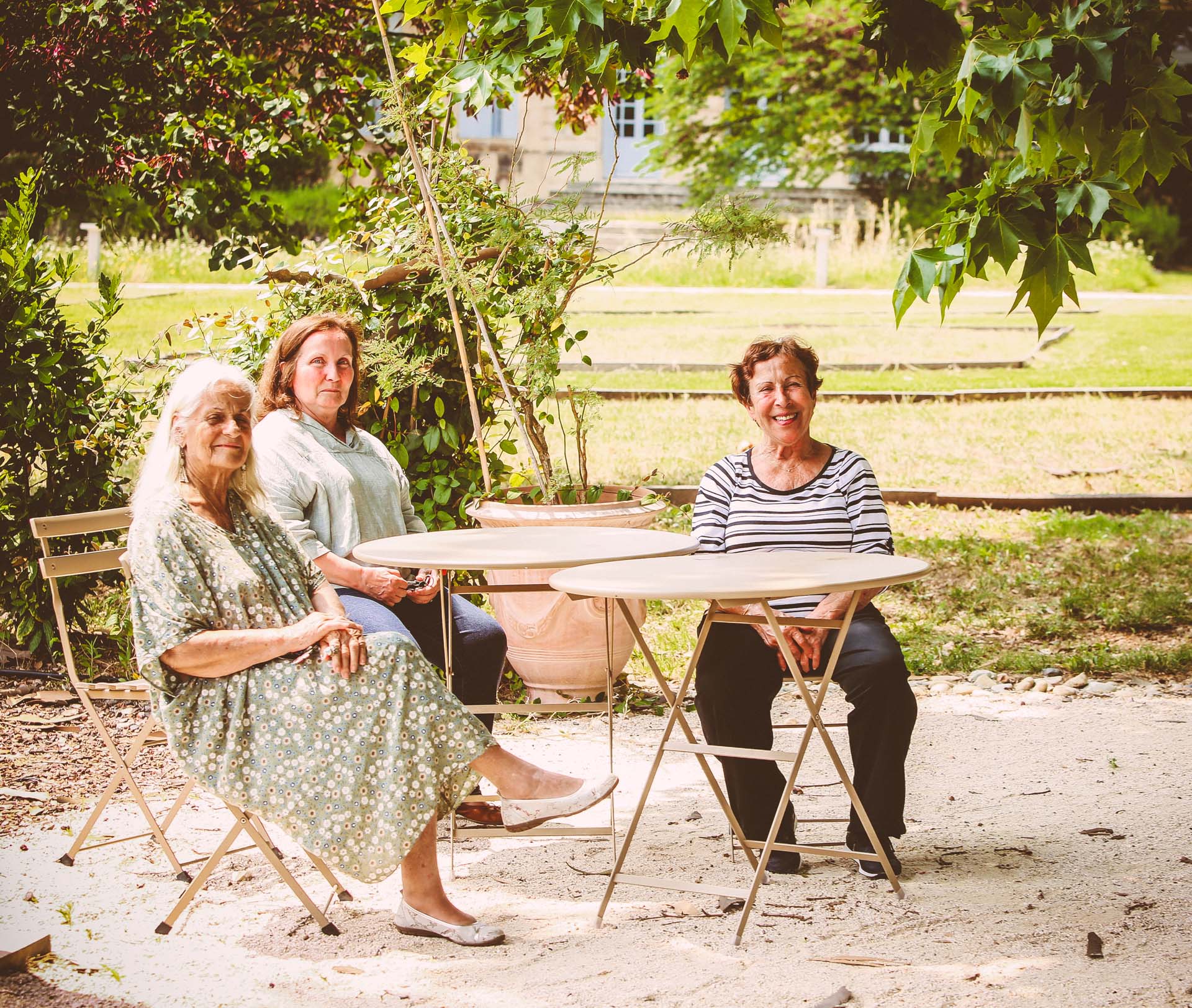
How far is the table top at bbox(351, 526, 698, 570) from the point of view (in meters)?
3.68

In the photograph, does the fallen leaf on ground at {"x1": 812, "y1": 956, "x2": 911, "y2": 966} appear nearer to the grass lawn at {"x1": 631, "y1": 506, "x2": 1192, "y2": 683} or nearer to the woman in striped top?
the woman in striped top

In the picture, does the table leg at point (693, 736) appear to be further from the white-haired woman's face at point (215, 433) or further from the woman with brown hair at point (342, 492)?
the white-haired woman's face at point (215, 433)

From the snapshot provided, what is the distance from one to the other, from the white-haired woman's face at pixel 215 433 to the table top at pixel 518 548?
490mm

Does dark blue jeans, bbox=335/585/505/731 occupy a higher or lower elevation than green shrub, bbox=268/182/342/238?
lower

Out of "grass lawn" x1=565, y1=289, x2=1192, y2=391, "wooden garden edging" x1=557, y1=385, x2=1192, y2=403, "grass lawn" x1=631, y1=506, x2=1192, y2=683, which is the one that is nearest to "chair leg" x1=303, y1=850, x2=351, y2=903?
"grass lawn" x1=631, y1=506, x2=1192, y2=683

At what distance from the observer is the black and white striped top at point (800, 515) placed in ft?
13.5

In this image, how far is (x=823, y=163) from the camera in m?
24.7

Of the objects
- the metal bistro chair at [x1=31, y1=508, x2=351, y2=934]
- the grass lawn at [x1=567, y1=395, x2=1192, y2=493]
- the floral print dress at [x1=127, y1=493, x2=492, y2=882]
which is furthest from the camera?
the grass lawn at [x1=567, y1=395, x2=1192, y2=493]

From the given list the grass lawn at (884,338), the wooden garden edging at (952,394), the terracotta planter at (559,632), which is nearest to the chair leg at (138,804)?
the terracotta planter at (559,632)

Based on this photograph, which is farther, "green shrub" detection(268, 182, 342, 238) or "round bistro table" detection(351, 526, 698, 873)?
"green shrub" detection(268, 182, 342, 238)

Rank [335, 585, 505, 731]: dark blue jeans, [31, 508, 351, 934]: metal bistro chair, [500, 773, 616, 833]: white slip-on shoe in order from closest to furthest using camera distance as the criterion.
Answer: [500, 773, 616, 833]: white slip-on shoe < [31, 508, 351, 934]: metal bistro chair < [335, 585, 505, 731]: dark blue jeans

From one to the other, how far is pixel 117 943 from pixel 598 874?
129 centimetres

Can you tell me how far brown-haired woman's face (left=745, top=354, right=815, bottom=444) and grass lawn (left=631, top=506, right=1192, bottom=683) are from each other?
6.52ft

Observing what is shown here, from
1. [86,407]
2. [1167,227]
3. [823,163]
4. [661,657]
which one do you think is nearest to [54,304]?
[86,407]
